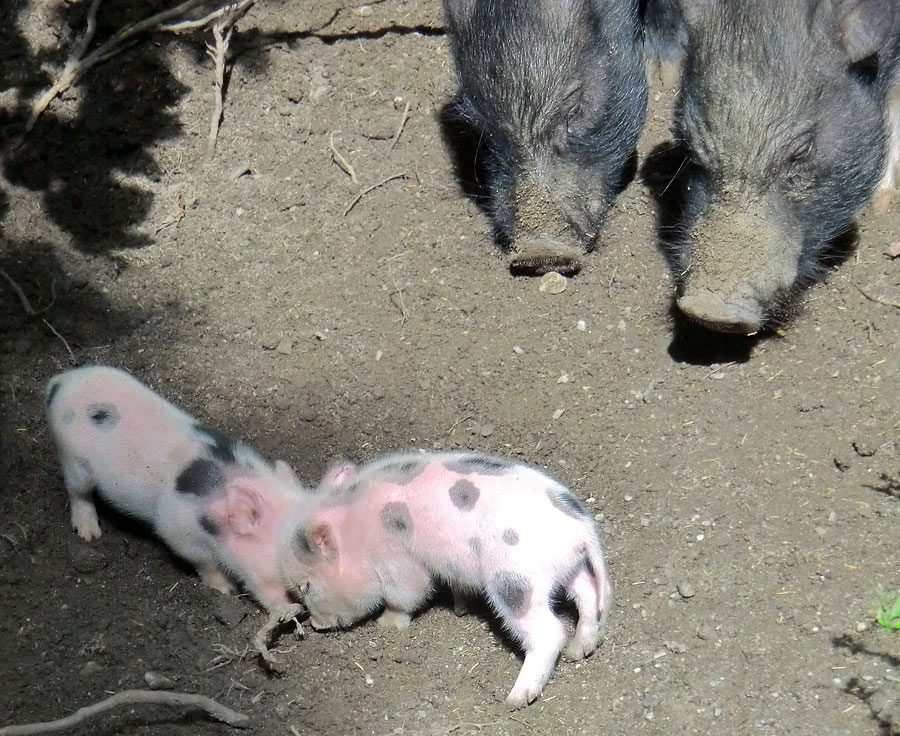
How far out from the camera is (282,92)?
4809 mm

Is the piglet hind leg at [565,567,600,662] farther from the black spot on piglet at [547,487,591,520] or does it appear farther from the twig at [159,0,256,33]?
the twig at [159,0,256,33]

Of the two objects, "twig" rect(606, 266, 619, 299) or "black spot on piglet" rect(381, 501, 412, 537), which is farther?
"twig" rect(606, 266, 619, 299)

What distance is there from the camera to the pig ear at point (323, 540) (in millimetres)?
3528

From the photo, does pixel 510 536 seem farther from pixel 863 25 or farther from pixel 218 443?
pixel 863 25

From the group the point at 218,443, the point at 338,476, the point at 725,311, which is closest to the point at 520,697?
the point at 338,476

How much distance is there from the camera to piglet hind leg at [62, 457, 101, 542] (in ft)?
12.5

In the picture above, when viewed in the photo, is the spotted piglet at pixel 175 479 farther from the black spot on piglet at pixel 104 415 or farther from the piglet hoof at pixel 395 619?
the piglet hoof at pixel 395 619

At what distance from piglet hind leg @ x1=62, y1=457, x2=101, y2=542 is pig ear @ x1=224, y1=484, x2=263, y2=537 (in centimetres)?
56

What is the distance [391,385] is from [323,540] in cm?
78

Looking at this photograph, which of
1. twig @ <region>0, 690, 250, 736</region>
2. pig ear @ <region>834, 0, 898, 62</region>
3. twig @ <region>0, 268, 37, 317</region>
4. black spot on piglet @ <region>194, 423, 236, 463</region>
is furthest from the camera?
twig @ <region>0, 268, 37, 317</region>

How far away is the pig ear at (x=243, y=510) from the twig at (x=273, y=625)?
30cm

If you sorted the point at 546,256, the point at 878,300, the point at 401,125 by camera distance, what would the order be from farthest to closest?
the point at 401,125, the point at 546,256, the point at 878,300

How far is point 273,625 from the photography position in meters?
3.55

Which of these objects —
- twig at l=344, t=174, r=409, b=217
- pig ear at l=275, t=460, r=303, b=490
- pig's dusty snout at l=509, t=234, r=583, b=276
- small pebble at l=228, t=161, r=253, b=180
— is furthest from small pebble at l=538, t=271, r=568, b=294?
small pebble at l=228, t=161, r=253, b=180
